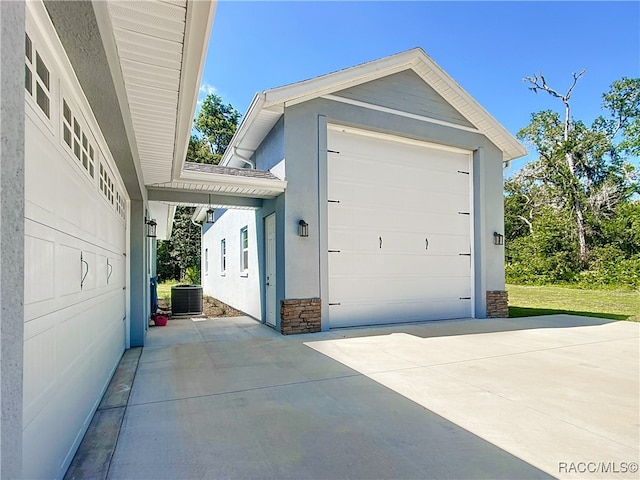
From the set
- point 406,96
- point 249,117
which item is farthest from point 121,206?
point 406,96

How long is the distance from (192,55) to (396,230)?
686 cm

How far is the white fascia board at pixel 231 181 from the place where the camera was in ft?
22.9

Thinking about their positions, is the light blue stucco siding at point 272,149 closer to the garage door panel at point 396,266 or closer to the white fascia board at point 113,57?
the garage door panel at point 396,266

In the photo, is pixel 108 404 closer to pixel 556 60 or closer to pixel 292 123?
pixel 292 123

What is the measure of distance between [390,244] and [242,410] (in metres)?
5.93

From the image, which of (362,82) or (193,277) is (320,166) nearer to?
(362,82)

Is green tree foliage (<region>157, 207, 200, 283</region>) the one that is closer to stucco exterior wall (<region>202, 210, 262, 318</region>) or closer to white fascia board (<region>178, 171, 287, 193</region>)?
stucco exterior wall (<region>202, 210, 262, 318</region>)

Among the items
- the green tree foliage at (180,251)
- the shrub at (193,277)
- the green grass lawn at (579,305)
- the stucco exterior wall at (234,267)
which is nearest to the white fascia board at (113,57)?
the stucco exterior wall at (234,267)

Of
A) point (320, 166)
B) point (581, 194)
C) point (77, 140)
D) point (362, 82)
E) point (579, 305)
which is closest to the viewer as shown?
point (77, 140)

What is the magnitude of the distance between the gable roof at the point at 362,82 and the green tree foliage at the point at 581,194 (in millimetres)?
12823

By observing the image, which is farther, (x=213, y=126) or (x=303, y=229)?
(x=213, y=126)

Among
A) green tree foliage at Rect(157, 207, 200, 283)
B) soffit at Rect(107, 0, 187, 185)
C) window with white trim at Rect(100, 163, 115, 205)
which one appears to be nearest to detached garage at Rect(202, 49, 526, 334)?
window with white trim at Rect(100, 163, 115, 205)

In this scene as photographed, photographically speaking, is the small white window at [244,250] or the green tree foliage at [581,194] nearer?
the small white window at [244,250]

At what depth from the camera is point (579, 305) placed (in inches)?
474
